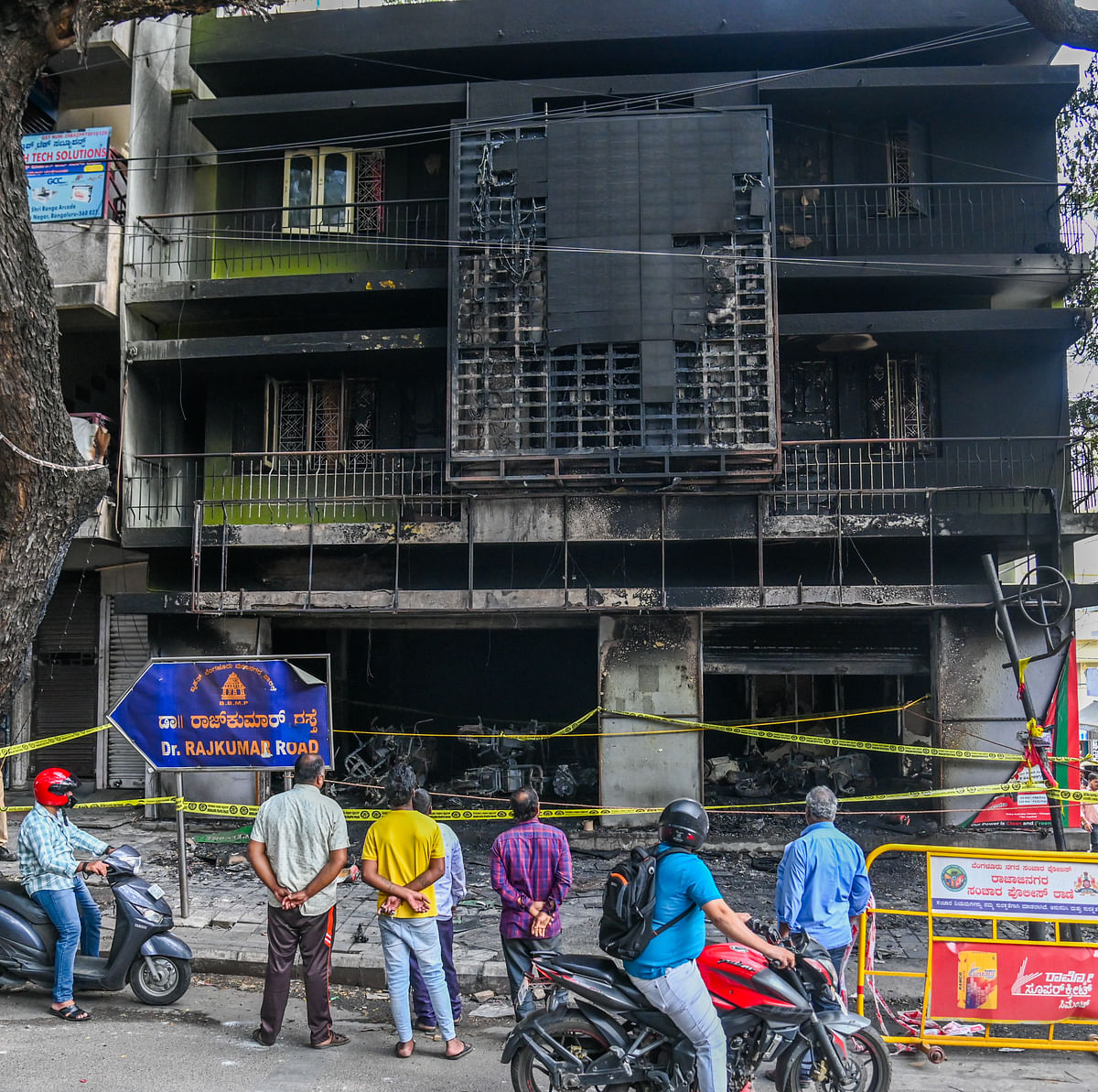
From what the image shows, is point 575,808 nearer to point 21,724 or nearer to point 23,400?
point 23,400

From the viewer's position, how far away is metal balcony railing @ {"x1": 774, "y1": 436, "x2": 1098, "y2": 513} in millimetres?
13656

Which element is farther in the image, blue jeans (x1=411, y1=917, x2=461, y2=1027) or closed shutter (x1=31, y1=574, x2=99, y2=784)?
closed shutter (x1=31, y1=574, x2=99, y2=784)

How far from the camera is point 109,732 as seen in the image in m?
16.2

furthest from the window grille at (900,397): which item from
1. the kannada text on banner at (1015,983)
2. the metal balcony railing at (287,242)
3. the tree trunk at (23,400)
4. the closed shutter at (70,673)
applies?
the closed shutter at (70,673)

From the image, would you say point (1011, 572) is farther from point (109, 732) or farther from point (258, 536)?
point (109, 732)

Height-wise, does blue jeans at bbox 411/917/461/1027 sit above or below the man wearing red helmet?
below

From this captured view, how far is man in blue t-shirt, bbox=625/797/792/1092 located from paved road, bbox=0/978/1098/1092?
1.36 m

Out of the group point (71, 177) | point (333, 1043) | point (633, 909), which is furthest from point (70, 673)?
point (633, 909)

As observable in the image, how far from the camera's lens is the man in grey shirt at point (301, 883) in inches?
234

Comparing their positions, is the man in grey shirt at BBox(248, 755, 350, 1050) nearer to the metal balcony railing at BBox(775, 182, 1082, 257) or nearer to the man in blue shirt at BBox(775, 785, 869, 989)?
the man in blue shirt at BBox(775, 785, 869, 989)

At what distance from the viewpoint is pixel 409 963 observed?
6.02 metres

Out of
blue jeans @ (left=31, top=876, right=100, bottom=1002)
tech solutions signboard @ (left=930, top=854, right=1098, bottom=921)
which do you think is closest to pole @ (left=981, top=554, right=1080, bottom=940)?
tech solutions signboard @ (left=930, top=854, right=1098, bottom=921)

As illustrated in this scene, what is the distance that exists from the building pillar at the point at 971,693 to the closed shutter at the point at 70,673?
13000 millimetres

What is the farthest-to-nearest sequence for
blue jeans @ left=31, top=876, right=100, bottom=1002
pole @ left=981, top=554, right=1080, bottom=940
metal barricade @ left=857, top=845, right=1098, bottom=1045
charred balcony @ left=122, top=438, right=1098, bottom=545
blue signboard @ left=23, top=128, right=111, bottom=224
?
1. blue signboard @ left=23, top=128, right=111, bottom=224
2. charred balcony @ left=122, top=438, right=1098, bottom=545
3. pole @ left=981, top=554, right=1080, bottom=940
4. blue jeans @ left=31, top=876, right=100, bottom=1002
5. metal barricade @ left=857, top=845, right=1098, bottom=1045
